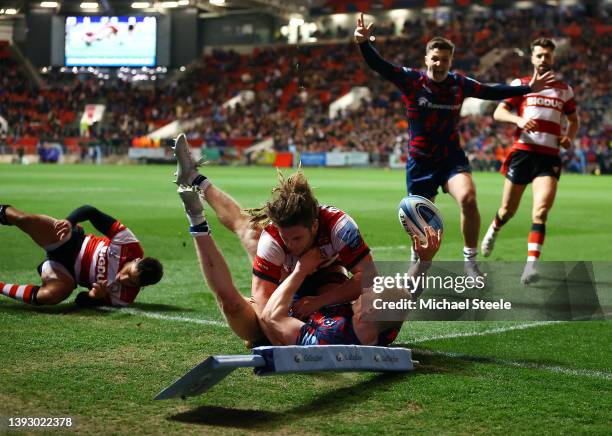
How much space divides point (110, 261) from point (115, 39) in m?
49.1

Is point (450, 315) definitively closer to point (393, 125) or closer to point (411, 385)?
point (411, 385)

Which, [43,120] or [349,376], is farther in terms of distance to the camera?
[43,120]

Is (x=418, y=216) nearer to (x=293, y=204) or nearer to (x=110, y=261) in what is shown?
(x=293, y=204)

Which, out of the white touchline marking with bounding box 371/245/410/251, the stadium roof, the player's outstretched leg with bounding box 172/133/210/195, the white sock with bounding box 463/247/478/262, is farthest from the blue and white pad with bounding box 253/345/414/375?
the stadium roof

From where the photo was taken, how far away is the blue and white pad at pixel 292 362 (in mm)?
4305

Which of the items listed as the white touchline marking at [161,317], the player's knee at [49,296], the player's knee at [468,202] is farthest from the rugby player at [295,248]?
the player's knee at [468,202]

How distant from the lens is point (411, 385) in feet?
15.8

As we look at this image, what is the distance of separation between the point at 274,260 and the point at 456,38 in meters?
49.4

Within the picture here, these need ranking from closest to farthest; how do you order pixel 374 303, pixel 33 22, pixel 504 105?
pixel 374 303
pixel 504 105
pixel 33 22

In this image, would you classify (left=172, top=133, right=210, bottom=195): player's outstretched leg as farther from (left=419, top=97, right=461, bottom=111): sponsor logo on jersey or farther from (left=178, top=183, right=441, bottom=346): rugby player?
(left=419, top=97, right=461, bottom=111): sponsor logo on jersey

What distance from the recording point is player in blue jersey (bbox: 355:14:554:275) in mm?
8312

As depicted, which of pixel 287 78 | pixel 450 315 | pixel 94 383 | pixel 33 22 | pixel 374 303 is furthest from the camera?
pixel 33 22

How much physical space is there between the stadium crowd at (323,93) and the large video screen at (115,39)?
13.8 ft

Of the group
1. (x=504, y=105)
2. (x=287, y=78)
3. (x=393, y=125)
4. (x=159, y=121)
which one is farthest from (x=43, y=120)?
(x=504, y=105)
